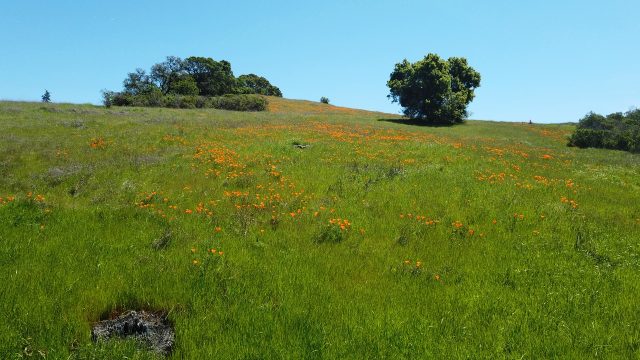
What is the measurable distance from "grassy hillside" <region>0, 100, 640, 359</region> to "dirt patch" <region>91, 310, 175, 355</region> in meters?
0.14

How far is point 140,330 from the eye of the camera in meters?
4.96

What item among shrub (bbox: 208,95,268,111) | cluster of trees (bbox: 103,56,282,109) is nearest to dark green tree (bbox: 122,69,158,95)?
cluster of trees (bbox: 103,56,282,109)

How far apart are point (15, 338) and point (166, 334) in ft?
5.39

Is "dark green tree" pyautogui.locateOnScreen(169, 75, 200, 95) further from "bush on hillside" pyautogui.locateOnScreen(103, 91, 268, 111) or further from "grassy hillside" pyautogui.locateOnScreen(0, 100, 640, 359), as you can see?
"grassy hillside" pyautogui.locateOnScreen(0, 100, 640, 359)

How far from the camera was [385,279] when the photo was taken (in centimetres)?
691

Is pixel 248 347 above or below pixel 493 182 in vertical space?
below

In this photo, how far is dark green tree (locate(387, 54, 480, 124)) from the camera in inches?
2194

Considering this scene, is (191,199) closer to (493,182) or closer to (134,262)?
(134,262)

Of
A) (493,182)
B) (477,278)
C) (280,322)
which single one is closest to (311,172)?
(493,182)

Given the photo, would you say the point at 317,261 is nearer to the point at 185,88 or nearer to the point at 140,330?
the point at 140,330

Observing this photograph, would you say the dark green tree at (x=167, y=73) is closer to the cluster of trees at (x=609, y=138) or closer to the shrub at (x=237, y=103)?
the shrub at (x=237, y=103)

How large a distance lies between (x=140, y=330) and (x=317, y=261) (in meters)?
3.33

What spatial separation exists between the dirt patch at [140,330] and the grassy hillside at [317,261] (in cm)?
14

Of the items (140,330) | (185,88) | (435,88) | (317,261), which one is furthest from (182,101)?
(140,330)
